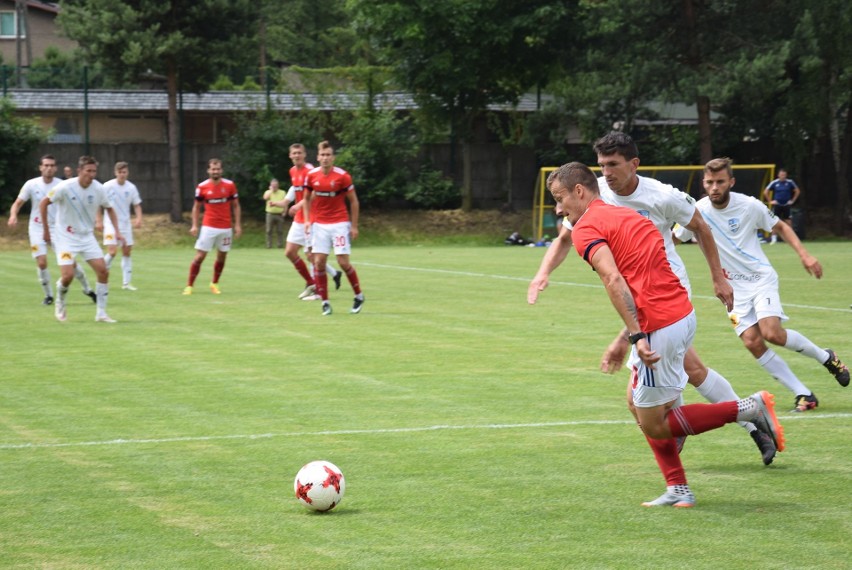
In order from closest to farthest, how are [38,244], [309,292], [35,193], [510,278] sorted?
[309,292], [38,244], [35,193], [510,278]

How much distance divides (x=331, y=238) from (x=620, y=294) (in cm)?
1206

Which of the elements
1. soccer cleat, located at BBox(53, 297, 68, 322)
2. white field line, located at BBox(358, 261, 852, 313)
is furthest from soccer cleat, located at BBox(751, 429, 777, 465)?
soccer cleat, located at BBox(53, 297, 68, 322)

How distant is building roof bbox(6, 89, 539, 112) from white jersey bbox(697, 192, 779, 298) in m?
33.2

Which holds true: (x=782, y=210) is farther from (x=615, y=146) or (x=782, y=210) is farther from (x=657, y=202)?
(x=615, y=146)

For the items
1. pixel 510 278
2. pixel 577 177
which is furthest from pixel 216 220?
pixel 577 177

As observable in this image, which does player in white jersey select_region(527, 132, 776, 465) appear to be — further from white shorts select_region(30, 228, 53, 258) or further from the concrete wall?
the concrete wall

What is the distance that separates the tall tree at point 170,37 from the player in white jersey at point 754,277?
1189 inches

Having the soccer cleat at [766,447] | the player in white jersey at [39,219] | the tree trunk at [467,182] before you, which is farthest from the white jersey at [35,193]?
the tree trunk at [467,182]

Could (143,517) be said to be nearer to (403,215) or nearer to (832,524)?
(832,524)

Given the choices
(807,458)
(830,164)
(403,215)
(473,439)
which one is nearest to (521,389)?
(473,439)

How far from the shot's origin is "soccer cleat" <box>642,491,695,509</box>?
6.29 metres

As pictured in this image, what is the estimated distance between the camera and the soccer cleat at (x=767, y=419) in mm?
6805

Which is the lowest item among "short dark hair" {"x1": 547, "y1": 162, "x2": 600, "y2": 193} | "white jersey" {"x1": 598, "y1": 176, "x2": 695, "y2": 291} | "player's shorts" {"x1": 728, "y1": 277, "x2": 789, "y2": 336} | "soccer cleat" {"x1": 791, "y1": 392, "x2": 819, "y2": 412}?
"soccer cleat" {"x1": 791, "y1": 392, "x2": 819, "y2": 412}

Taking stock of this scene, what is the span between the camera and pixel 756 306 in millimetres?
9539
